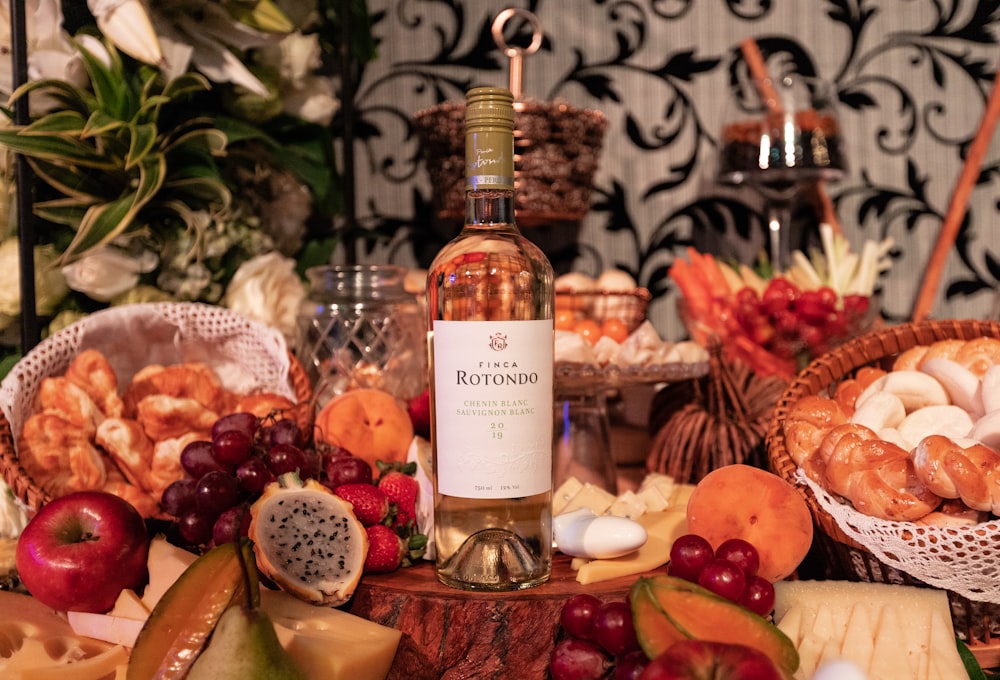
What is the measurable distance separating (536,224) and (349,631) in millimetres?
991

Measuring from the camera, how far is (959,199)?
1.50 metres

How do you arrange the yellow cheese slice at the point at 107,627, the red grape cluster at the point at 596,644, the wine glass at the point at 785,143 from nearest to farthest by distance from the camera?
the red grape cluster at the point at 596,644 < the yellow cheese slice at the point at 107,627 < the wine glass at the point at 785,143

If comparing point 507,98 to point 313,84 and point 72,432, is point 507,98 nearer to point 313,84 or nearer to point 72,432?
point 72,432

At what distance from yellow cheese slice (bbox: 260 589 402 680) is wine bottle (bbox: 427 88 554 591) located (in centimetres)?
9

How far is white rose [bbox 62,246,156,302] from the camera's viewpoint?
42.0 inches

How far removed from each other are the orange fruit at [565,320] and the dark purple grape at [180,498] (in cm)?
52

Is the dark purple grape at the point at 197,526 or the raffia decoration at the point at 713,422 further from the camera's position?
the raffia decoration at the point at 713,422

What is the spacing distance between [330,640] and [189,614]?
4.3 inches

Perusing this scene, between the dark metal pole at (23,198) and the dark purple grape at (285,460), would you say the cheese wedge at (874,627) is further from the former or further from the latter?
the dark metal pole at (23,198)

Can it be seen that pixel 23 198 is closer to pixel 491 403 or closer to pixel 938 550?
pixel 491 403

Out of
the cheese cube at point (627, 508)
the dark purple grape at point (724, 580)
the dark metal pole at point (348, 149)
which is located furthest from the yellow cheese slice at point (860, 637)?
the dark metal pole at point (348, 149)

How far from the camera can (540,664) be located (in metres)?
0.71

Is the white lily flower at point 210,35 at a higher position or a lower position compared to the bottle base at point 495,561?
higher

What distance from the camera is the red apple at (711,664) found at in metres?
0.52
